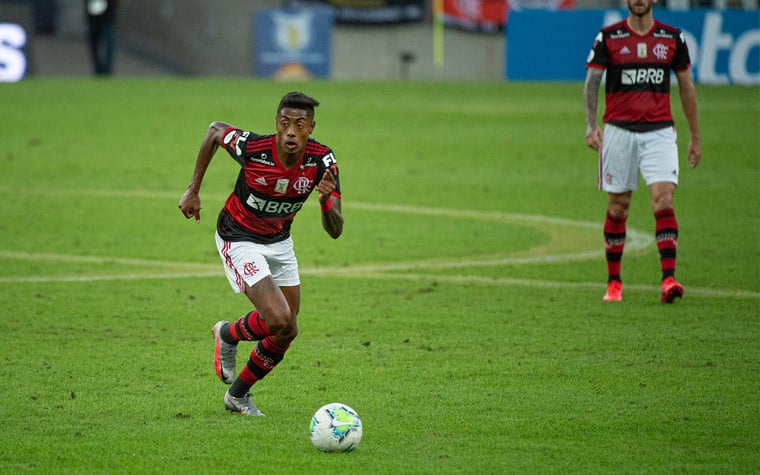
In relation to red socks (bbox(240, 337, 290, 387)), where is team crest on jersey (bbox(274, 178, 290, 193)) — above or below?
above

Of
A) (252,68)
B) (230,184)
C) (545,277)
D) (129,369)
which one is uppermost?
(129,369)

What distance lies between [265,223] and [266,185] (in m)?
0.24

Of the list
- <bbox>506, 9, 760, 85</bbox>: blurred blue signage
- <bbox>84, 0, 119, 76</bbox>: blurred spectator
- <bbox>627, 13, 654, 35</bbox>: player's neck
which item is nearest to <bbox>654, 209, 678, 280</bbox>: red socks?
<bbox>627, 13, 654, 35</bbox>: player's neck

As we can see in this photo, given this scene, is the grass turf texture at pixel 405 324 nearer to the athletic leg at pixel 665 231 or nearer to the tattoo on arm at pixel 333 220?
the athletic leg at pixel 665 231

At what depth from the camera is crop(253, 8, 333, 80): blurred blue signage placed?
41.2 m

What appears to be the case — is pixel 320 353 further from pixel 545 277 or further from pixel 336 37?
pixel 336 37

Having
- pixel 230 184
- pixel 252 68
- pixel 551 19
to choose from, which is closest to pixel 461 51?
pixel 252 68

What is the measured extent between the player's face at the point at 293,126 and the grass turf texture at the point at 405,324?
1480 mm

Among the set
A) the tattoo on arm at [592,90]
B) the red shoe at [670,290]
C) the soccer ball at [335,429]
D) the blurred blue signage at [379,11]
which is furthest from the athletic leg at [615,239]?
the blurred blue signage at [379,11]

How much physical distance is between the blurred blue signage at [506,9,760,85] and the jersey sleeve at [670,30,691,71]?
61.6 feet

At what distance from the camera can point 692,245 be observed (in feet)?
43.1

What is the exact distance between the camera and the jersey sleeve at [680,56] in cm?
1026

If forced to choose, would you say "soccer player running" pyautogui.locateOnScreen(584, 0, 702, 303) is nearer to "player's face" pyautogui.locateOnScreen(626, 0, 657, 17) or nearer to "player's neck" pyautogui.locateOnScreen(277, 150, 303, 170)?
"player's face" pyautogui.locateOnScreen(626, 0, 657, 17)

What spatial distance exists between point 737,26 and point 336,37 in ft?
62.3
